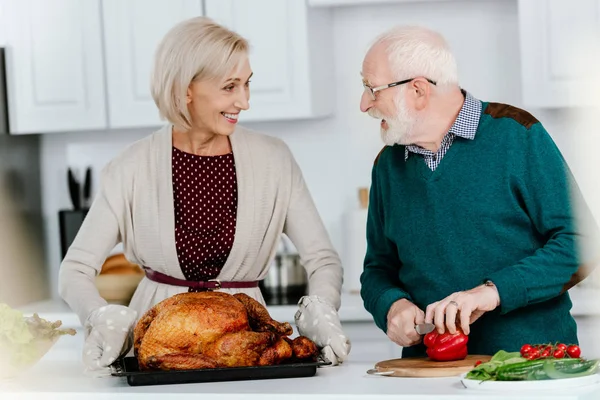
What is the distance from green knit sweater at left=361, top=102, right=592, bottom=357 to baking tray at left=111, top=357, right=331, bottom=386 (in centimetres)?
32

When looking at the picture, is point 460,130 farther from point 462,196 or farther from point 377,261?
point 377,261

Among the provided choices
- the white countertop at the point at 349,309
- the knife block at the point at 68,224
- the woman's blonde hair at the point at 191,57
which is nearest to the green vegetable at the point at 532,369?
the woman's blonde hair at the point at 191,57

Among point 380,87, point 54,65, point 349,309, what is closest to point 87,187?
point 54,65

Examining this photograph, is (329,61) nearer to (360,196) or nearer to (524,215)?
(360,196)

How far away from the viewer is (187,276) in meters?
1.99

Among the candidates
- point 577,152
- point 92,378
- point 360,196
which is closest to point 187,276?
point 92,378

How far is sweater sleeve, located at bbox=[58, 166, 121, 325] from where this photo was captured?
1.86 m

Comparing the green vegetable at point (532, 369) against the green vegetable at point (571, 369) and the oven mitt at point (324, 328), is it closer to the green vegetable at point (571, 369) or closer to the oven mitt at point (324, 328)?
the green vegetable at point (571, 369)

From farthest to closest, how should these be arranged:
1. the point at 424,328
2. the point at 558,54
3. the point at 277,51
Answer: the point at 277,51 → the point at 558,54 → the point at 424,328

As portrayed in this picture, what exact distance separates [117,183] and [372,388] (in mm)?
761

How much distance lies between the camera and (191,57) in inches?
75.4

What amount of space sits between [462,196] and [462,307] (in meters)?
0.27

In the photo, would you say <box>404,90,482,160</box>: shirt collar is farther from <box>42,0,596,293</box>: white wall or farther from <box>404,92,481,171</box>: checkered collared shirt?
<box>42,0,596,293</box>: white wall

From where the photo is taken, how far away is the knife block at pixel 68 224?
11.0 feet
